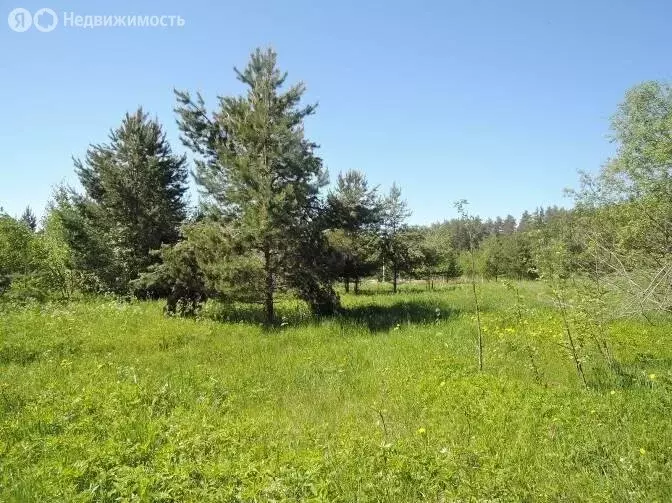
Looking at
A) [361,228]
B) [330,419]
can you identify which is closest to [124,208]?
[361,228]

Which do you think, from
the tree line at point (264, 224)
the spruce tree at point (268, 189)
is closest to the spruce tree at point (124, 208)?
the tree line at point (264, 224)

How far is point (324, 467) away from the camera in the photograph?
422 cm

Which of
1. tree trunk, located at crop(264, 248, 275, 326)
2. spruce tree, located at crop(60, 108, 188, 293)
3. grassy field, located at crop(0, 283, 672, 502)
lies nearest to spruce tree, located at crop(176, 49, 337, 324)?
tree trunk, located at crop(264, 248, 275, 326)

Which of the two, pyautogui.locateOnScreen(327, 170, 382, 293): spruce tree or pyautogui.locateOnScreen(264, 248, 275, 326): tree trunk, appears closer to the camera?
pyautogui.locateOnScreen(264, 248, 275, 326): tree trunk

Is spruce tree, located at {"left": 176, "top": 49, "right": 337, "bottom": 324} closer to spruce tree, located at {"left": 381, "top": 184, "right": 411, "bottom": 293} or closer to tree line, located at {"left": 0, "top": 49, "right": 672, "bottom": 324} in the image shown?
tree line, located at {"left": 0, "top": 49, "right": 672, "bottom": 324}

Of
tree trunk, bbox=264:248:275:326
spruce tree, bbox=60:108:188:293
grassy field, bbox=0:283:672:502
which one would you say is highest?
spruce tree, bbox=60:108:188:293

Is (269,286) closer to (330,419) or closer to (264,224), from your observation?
(264,224)

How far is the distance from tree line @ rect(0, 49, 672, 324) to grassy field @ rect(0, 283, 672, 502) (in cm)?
201

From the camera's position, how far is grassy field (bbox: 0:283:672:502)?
390 centimetres

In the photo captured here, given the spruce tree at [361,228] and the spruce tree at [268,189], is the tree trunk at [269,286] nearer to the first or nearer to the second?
the spruce tree at [268,189]

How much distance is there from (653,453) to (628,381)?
251 centimetres

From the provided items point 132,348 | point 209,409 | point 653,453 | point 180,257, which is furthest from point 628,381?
point 180,257

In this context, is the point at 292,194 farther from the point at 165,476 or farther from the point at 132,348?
the point at 165,476

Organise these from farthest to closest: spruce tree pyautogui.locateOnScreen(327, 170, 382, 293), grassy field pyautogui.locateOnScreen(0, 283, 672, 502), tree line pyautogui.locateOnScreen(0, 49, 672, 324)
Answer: spruce tree pyautogui.locateOnScreen(327, 170, 382, 293) → tree line pyautogui.locateOnScreen(0, 49, 672, 324) → grassy field pyautogui.locateOnScreen(0, 283, 672, 502)
